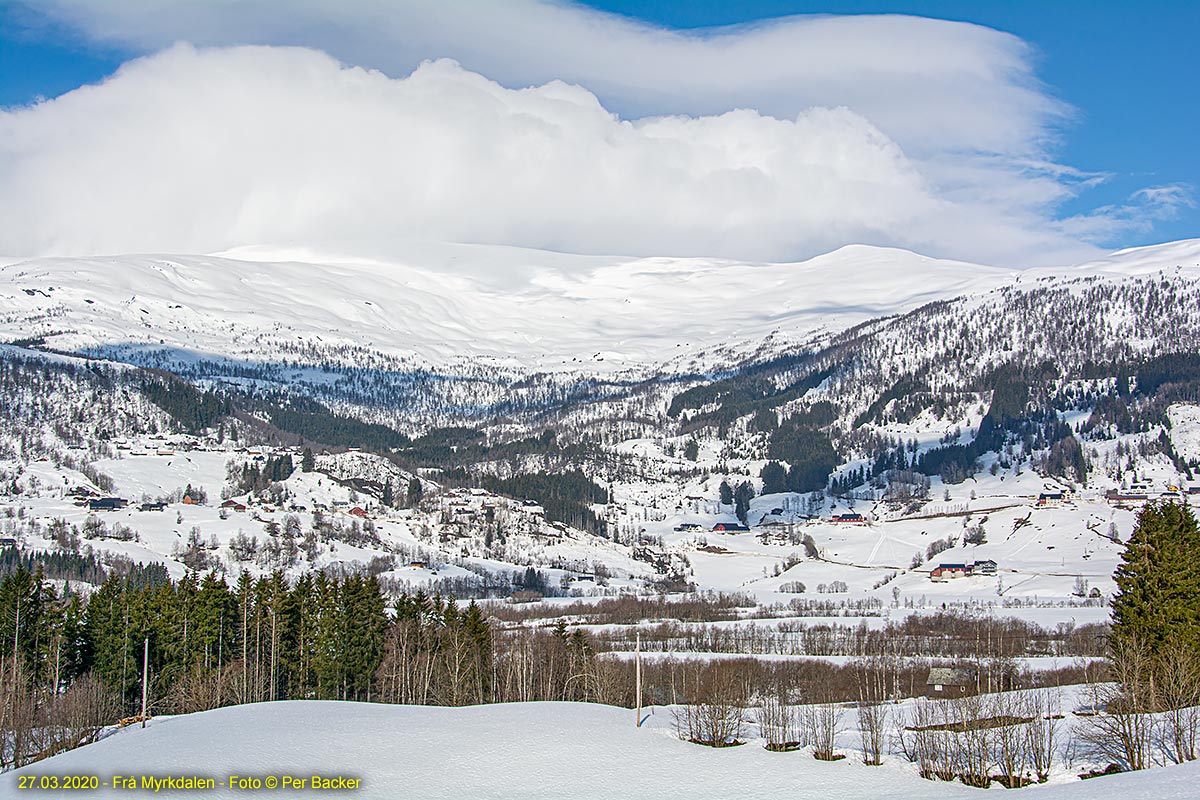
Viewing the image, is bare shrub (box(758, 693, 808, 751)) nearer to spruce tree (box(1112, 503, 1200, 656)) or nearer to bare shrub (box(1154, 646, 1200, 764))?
bare shrub (box(1154, 646, 1200, 764))

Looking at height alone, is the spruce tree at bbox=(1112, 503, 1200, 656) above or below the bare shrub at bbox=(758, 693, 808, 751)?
above

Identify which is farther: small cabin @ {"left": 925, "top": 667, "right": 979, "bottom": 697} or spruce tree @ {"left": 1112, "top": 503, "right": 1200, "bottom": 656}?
small cabin @ {"left": 925, "top": 667, "right": 979, "bottom": 697}

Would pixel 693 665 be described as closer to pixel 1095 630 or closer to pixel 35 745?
pixel 1095 630

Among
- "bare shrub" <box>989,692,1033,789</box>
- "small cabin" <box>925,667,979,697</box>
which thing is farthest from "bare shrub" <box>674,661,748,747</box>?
"small cabin" <box>925,667,979,697</box>

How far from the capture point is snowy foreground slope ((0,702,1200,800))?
47.4 metres

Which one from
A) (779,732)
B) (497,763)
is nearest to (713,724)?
(779,732)

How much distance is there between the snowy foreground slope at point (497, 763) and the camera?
47.4m

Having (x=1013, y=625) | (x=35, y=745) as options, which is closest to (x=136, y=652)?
(x=35, y=745)

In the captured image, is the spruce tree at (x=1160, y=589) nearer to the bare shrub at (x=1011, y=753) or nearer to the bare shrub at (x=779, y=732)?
the bare shrub at (x=1011, y=753)

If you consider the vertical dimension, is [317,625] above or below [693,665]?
above

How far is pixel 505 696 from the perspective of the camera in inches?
4026

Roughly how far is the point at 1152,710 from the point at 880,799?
19275mm

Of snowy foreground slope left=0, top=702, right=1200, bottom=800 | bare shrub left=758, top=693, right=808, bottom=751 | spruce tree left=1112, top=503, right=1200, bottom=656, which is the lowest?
bare shrub left=758, top=693, right=808, bottom=751

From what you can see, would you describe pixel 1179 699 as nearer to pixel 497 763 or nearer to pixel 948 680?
pixel 497 763
